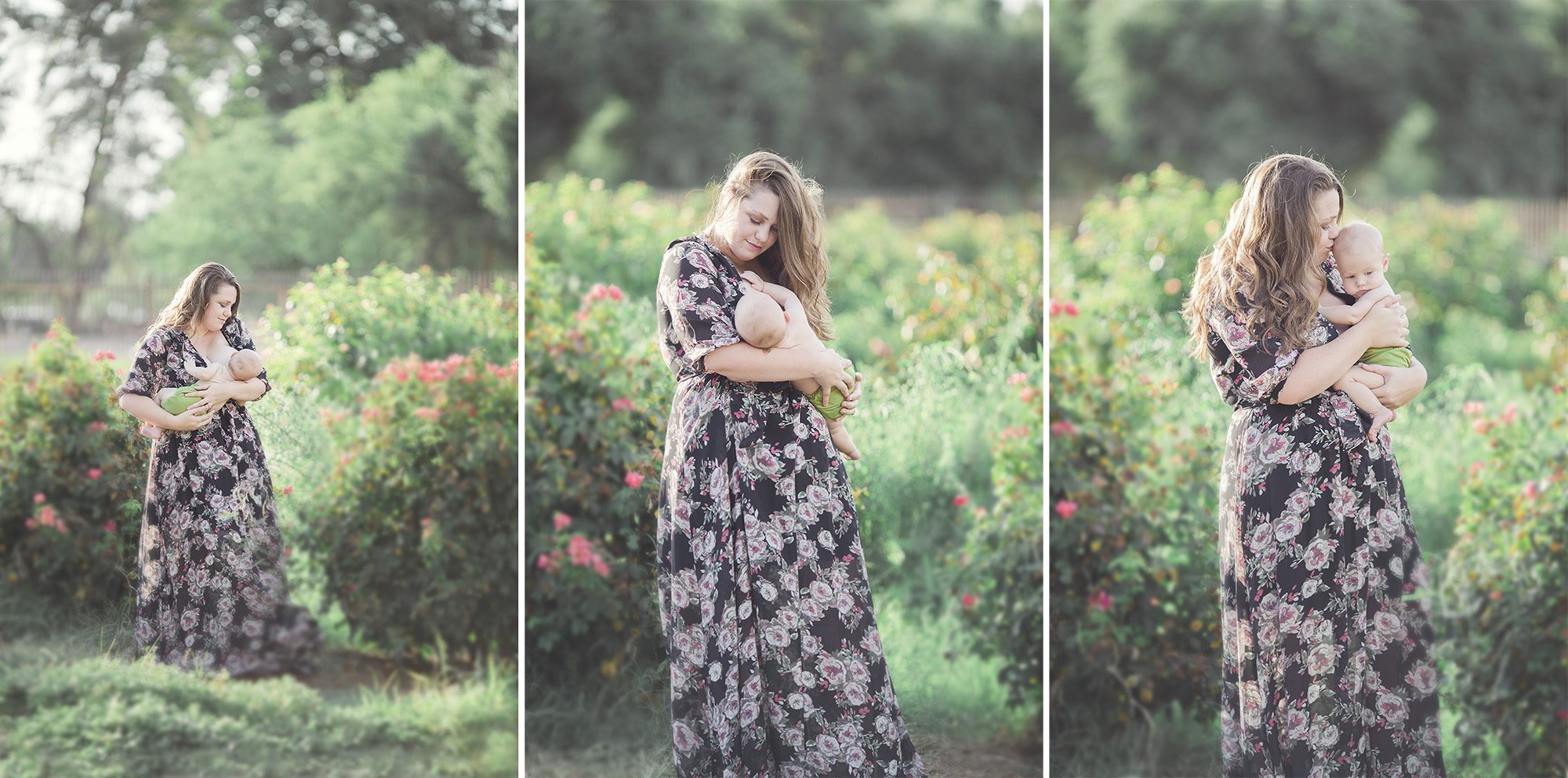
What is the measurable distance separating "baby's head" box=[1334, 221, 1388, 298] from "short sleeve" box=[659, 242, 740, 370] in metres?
1.42

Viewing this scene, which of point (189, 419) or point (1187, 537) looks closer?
point (189, 419)

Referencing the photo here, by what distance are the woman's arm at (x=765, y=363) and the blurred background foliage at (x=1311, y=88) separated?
1.63 metres

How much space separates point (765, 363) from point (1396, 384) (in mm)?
1471

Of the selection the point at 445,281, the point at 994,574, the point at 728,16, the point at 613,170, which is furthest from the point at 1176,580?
the point at 728,16

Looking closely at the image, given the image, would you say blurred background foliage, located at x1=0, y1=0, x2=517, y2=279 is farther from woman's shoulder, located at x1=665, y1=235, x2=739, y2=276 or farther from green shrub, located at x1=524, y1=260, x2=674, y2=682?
woman's shoulder, located at x1=665, y1=235, x2=739, y2=276

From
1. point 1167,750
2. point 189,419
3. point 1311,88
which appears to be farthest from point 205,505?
point 1311,88

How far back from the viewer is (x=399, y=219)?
136 inches

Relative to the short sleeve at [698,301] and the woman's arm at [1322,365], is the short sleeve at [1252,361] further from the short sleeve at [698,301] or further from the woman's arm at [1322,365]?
the short sleeve at [698,301]

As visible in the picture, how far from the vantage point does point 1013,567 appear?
3.49m

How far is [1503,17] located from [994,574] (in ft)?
10.8

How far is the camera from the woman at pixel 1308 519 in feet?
8.95

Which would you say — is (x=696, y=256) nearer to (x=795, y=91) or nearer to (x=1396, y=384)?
(x=1396, y=384)

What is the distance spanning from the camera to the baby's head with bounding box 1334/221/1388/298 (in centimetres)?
274

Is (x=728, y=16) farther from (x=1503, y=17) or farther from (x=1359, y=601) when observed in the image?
(x=1359, y=601)
